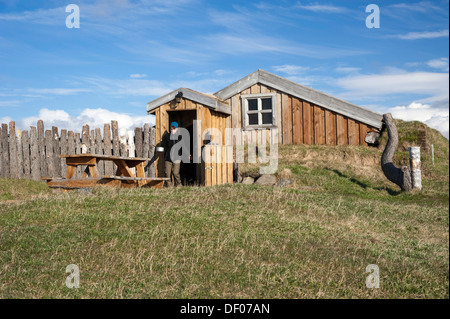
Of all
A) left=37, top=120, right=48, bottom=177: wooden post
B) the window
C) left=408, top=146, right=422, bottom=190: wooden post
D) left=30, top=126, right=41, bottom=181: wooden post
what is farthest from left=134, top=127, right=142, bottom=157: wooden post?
left=408, top=146, right=422, bottom=190: wooden post

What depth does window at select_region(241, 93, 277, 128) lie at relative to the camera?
1922 cm

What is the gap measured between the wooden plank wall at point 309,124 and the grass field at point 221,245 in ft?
21.0

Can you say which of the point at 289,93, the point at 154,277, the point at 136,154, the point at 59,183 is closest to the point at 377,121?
the point at 289,93

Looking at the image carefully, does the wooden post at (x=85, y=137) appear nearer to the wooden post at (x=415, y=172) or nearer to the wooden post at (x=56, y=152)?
the wooden post at (x=56, y=152)

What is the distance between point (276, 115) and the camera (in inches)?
749

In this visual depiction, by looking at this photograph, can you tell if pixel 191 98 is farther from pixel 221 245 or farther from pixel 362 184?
pixel 221 245

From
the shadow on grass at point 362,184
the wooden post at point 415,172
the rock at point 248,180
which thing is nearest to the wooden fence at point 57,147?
the rock at point 248,180

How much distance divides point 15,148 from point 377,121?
14607 millimetres

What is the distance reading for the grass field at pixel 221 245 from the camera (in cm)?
565

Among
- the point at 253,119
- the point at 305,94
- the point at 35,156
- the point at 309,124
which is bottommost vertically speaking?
the point at 35,156

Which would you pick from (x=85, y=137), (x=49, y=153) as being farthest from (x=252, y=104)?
(x=49, y=153)

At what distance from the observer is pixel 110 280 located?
5.80 m

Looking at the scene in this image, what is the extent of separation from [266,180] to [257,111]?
496 cm

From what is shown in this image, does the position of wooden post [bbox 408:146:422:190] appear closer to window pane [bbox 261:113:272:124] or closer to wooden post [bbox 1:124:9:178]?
window pane [bbox 261:113:272:124]
